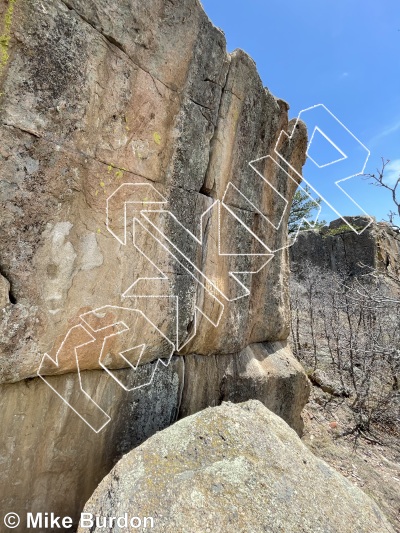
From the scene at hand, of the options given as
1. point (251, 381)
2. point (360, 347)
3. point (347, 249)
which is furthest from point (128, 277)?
point (347, 249)

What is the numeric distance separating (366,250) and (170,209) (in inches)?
524

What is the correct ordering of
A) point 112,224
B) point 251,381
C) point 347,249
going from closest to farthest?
point 112,224 → point 251,381 → point 347,249

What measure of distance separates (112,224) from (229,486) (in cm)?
194

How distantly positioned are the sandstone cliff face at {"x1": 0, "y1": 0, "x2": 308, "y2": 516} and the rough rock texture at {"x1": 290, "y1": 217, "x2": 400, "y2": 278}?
1159 centimetres

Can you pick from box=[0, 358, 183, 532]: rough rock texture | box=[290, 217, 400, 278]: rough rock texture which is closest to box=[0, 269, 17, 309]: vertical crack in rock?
box=[0, 358, 183, 532]: rough rock texture

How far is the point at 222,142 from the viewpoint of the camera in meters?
3.53

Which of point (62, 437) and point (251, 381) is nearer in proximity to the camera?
point (62, 437)

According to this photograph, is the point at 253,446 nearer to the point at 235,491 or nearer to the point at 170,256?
the point at 235,491

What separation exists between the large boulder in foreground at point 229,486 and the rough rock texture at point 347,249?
490 inches

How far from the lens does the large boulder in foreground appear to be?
77.9 inches

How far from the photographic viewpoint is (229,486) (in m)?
2.14

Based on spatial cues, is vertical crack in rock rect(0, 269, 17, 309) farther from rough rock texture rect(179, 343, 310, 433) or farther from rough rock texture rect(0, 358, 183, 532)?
rough rock texture rect(179, 343, 310, 433)

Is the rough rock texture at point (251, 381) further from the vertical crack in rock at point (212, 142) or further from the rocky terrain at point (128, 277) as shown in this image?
the vertical crack in rock at point (212, 142)

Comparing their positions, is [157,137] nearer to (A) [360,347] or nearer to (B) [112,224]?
(B) [112,224]
